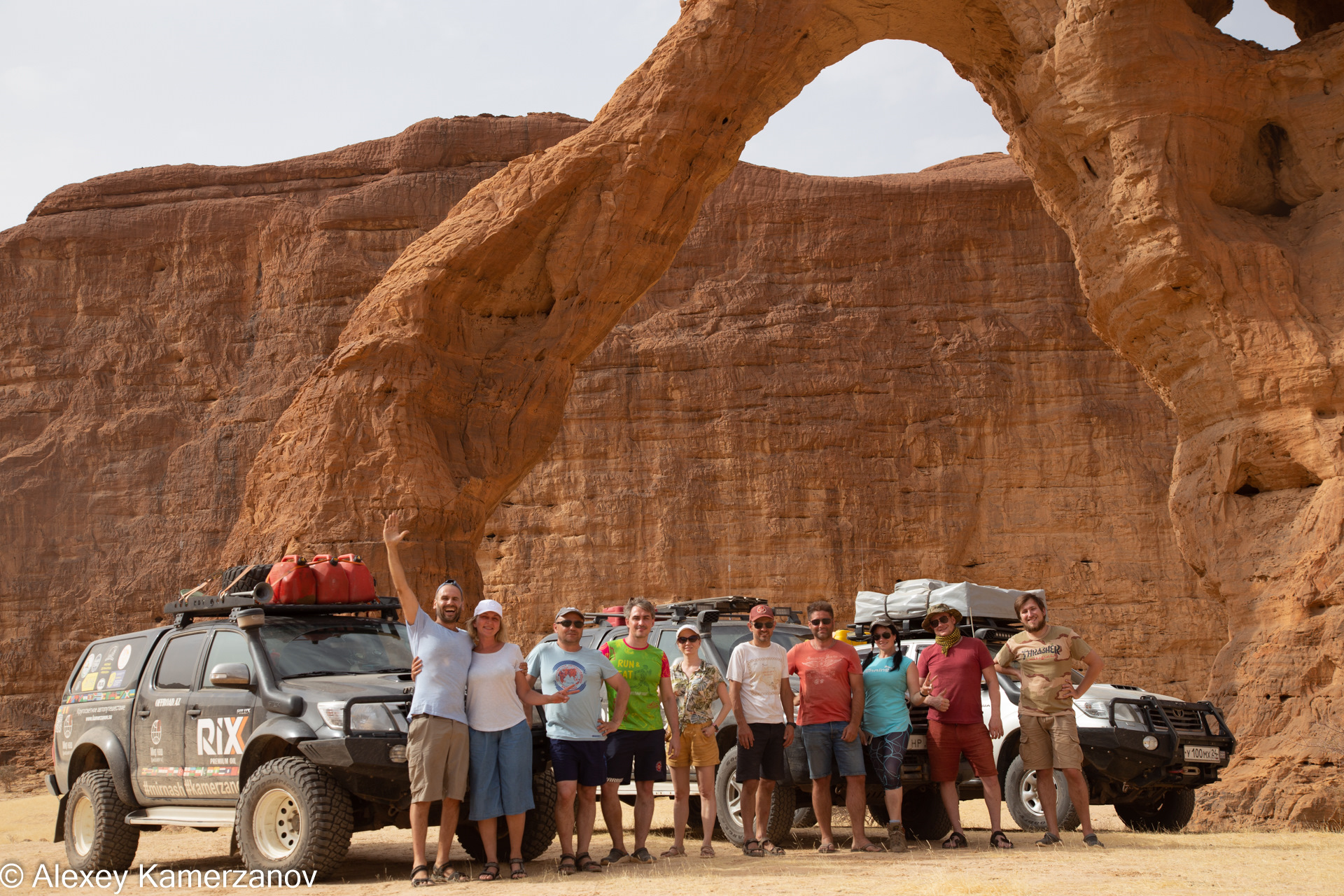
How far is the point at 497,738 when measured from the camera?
22.8 feet

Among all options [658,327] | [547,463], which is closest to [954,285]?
[658,327]

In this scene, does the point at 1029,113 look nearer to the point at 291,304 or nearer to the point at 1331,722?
the point at 1331,722

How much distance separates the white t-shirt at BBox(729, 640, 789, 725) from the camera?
26.2ft

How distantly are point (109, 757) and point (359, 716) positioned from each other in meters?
2.56

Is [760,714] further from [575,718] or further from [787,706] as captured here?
[575,718]

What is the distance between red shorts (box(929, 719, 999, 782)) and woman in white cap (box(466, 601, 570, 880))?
3140 millimetres

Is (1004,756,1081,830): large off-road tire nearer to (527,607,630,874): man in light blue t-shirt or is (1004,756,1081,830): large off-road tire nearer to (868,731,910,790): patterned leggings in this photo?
(868,731,910,790): patterned leggings

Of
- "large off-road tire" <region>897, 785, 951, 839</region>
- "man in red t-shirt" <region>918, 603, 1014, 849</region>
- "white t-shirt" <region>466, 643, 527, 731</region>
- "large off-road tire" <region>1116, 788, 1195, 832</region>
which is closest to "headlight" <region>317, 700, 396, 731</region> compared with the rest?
"white t-shirt" <region>466, 643, 527, 731</region>

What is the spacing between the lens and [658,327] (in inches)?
1164

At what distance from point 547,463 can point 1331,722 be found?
67.5 ft

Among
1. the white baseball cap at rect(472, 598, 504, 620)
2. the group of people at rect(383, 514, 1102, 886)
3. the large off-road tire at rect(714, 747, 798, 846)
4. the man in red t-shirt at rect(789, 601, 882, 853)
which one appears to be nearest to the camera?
the group of people at rect(383, 514, 1102, 886)

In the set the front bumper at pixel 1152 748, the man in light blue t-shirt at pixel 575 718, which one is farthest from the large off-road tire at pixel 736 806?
the front bumper at pixel 1152 748

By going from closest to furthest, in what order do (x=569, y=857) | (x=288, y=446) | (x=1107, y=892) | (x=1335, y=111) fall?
(x=1107, y=892) < (x=569, y=857) < (x=1335, y=111) < (x=288, y=446)

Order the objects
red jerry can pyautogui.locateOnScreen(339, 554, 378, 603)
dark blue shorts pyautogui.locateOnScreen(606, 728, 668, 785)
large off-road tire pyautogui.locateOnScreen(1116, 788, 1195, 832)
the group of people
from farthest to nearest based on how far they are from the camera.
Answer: large off-road tire pyautogui.locateOnScreen(1116, 788, 1195, 832) → red jerry can pyautogui.locateOnScreen(339, 554, 378, 603) → dark blue shorts pyautogui.locateOnScreen(606, 728, 668, 785) → the group of people
